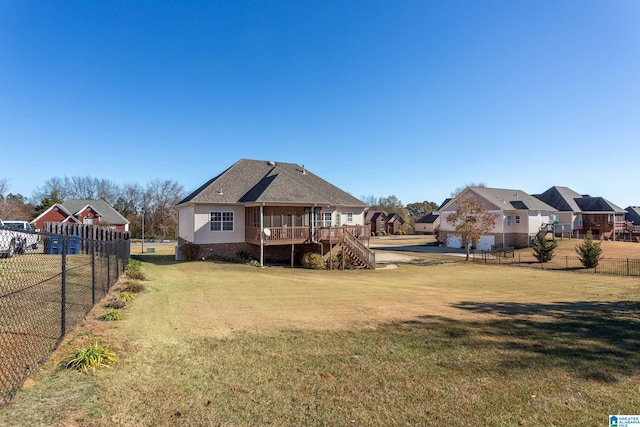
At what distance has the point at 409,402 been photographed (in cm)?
406

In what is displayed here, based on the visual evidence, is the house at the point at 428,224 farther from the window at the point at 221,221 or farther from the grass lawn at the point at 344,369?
the grass lawn at the point at 344,369

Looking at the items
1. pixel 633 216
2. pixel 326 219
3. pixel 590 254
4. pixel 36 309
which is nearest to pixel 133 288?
pixel 36 309

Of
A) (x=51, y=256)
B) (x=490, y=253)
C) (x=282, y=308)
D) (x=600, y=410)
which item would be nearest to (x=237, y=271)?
(x=51, y=256)

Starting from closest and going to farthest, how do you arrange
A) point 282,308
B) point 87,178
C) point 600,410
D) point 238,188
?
point 600,410, point 282,308, point 238,188, point 87,178

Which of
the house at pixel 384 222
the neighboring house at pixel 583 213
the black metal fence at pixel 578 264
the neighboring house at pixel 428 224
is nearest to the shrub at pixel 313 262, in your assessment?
the black metal fence at pixel 578 264

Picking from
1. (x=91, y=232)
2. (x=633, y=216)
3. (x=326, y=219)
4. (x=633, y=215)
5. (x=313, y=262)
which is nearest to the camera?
(x=91, y=232)

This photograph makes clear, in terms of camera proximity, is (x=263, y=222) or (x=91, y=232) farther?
(x=263, y=222)

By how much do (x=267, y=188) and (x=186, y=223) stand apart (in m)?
6.66

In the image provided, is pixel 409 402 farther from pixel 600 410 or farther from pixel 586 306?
pixel 586 306

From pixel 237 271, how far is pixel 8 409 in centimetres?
1473

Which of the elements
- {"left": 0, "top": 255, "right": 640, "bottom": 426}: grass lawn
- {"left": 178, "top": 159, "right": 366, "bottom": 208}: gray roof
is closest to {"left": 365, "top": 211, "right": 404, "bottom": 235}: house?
{"left": 178, "top": 159, "right": 366, "bottom": 208}: gray roof

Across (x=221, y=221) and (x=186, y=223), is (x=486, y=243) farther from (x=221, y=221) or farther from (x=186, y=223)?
(x=186, y=223)

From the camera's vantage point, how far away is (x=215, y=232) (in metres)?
23.0

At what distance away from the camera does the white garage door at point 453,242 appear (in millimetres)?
42853
